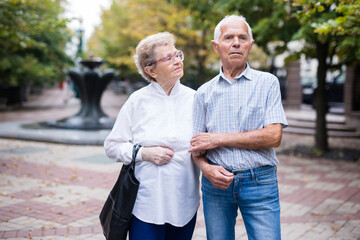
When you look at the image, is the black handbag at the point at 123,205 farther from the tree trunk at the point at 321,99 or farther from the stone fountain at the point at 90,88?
the stone fountain at the point at 90,88

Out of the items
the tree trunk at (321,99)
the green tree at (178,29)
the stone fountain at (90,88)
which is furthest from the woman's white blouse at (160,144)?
the green tree at (178,29)

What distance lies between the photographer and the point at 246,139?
2.26 m

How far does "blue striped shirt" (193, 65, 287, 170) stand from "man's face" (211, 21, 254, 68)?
9cm

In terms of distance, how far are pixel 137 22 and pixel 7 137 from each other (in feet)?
33.3

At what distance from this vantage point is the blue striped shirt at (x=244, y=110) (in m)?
2.32

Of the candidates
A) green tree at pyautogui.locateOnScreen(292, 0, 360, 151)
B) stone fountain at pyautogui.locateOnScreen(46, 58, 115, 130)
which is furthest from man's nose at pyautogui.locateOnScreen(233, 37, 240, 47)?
stone fountain at pyautogui.locateOnScreen(46, 58, 115, 130)

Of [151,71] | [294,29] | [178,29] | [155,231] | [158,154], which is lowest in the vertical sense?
[155,231]

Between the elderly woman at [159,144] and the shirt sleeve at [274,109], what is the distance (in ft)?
1.69

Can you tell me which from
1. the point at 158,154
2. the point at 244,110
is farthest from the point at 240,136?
the point at 158,154

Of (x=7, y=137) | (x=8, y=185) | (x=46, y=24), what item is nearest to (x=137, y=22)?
(x=7, y=137)

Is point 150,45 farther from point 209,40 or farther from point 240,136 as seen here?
point 209,40

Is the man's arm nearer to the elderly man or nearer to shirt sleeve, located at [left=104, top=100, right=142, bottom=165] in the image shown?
the elderly man

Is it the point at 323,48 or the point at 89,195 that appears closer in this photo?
the point at 89,195

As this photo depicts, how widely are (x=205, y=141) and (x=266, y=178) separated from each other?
1.43 feet
